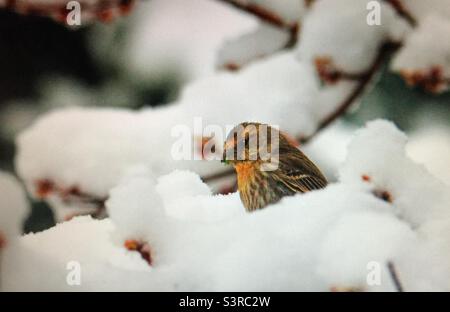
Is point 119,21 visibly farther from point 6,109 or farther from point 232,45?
point 232,45

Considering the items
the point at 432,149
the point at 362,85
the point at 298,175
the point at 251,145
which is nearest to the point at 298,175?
the point at 298,175

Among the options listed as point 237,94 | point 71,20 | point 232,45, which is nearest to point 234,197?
point 237,94

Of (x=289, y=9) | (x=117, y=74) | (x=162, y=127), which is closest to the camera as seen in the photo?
(x=162, y=127)

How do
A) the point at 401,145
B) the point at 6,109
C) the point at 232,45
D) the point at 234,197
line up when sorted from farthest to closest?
1. the point at 6,109
2. the point at 232,45
3. the point at 234,197
4. the point at 401,145

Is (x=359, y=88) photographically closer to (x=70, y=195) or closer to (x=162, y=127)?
(x=162, y=127)

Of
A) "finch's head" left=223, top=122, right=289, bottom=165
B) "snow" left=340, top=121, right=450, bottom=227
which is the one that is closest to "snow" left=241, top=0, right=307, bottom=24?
"finch's head" left=223, top=122, right=289, bottom=165

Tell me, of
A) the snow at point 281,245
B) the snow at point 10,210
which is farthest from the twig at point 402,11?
the snow at point 10,210

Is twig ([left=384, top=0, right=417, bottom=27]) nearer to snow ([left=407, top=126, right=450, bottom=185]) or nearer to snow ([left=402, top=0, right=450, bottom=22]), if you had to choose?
snow ([left=402, top=0, right=450, bottom=22])
